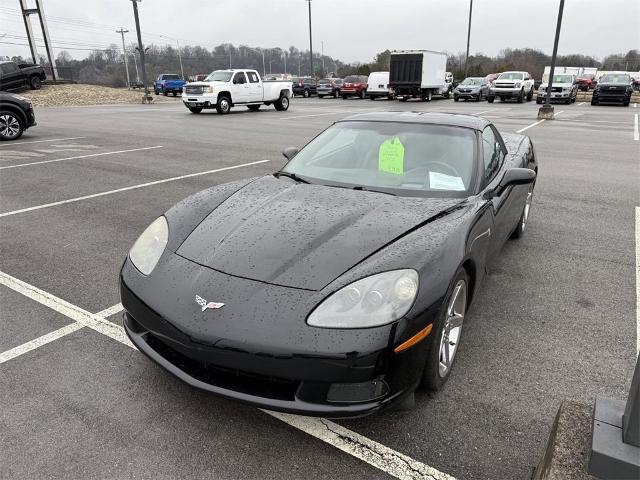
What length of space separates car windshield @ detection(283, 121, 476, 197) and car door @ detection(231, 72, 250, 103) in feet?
63.9

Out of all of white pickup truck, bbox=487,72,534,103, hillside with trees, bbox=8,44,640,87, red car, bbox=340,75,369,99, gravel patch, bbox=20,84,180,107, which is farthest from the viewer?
hillside with trees, bbox=8,44,640,87

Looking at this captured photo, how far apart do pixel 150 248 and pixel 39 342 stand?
3.59 feet

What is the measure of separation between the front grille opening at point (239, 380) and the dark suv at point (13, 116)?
12891 mm

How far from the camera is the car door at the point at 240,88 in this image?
72.4 feet

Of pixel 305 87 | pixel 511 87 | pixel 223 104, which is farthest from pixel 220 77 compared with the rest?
pixel 305 87

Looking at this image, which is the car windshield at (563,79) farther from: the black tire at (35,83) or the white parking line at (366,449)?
the black tire at (35,83)

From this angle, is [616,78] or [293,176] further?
[616,78]

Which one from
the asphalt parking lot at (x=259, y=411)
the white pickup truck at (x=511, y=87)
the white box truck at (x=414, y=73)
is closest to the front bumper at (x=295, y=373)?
the asphalt parking lot at (x=259, y=411)

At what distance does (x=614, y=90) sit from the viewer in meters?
26.9

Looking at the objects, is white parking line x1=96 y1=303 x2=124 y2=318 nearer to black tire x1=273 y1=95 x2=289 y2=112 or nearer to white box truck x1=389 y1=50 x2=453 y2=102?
black tire x1=273 y1=95 x2=289 y2=112

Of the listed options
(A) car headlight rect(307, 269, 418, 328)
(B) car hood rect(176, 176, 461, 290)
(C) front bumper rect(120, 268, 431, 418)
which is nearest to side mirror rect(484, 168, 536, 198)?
(B) car hood rect(176, 176, 461, 290)

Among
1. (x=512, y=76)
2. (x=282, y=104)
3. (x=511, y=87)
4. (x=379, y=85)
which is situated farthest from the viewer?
(x=379, y=85)

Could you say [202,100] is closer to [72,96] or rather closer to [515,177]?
[72,96]

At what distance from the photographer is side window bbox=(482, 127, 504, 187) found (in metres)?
3.55
